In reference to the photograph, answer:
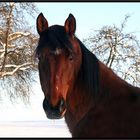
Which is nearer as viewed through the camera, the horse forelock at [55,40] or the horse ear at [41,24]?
the horse forelock at [55,40]

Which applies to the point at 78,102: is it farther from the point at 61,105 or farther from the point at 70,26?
the point at 70,26

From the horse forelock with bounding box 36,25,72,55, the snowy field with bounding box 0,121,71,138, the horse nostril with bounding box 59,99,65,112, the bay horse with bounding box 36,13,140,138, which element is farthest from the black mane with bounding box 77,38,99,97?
the snowy field with bounding box 0,121,71,138

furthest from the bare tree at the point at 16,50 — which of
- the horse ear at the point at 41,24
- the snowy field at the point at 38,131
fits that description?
the horse ear at the point at 41,24

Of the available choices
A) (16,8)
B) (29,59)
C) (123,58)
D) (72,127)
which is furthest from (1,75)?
(72,127)

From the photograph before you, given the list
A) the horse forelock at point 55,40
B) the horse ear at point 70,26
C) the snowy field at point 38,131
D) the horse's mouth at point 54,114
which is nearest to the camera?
the horse's mouth at point 54,114

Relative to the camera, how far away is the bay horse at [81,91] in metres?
3.29

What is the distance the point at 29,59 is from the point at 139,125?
13191 millimetres

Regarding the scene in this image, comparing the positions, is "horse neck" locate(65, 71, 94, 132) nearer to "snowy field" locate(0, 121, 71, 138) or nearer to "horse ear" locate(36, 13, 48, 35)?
"horse ear" locate(36, 13, 48, 35)

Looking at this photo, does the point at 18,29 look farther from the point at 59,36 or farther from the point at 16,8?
the point at 59,36

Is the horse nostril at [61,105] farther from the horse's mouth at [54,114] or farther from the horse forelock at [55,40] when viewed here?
the horse forelock at [55,40]

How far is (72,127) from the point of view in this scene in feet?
11.9

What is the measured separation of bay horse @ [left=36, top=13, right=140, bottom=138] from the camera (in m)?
3.29

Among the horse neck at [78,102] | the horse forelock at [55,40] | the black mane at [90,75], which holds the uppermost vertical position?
the horse forelock at [55,40]

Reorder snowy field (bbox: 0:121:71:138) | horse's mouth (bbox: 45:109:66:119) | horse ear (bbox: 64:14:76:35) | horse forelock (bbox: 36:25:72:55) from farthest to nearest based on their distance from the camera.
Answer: snowy field (bbox: 0:121:71:138) → horse ear (bbox: 64:14:76:35) → horse forelock (bbox: 36:25:72:55) → horse's mouth (bbox: 45:109:66:119)
